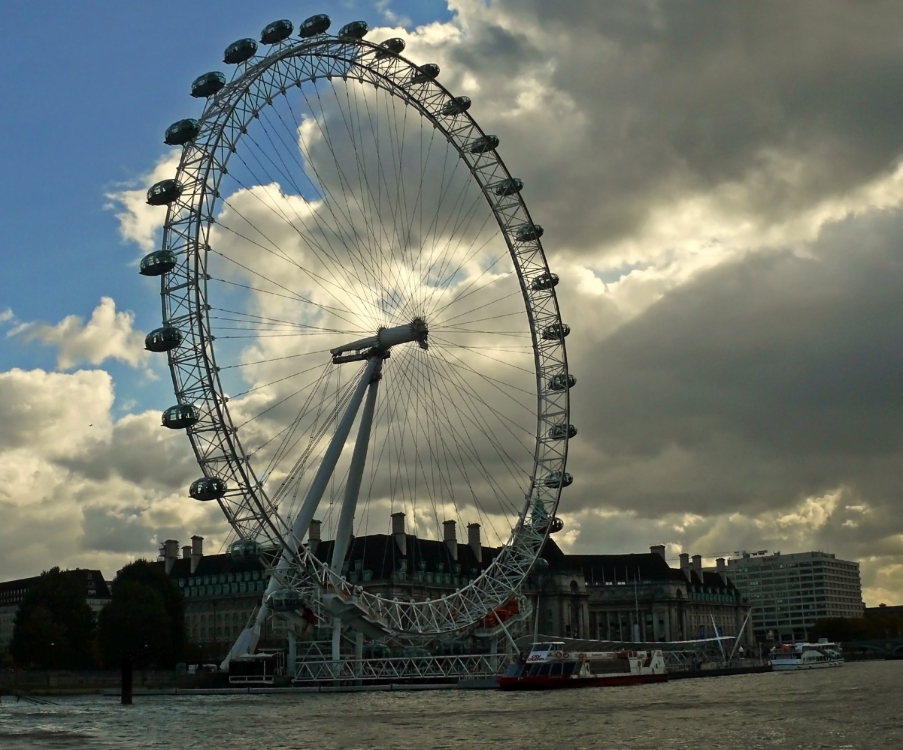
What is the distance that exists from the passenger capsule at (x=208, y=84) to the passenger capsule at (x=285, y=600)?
32.1 meters

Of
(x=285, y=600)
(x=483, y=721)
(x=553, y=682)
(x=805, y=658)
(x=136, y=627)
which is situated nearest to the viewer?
(x=483, y=721)

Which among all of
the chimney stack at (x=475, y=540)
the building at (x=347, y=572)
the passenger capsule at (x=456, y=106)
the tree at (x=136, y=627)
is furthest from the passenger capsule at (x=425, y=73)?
the chimney stack at (x=475, y=540)

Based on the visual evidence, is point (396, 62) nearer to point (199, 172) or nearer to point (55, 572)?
point (199, 172)

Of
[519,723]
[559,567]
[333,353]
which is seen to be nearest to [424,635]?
[333,353]

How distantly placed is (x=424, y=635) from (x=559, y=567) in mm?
101953

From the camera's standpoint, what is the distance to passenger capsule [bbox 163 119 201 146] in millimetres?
71688

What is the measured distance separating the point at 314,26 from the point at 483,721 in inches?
1725

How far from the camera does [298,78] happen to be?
76.4 meters

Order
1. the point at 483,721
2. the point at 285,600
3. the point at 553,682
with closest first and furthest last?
the point at 483,721 → the point at 285,600 → the point at 553,682

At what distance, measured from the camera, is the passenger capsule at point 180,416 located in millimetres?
70812

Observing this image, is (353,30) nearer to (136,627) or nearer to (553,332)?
(553,332)

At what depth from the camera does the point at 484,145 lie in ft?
299

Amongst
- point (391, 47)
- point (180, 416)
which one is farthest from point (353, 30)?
point (180, 416)

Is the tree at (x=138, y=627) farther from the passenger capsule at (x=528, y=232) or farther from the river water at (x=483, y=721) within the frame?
the passenger capsule at (x=528, y=232)
